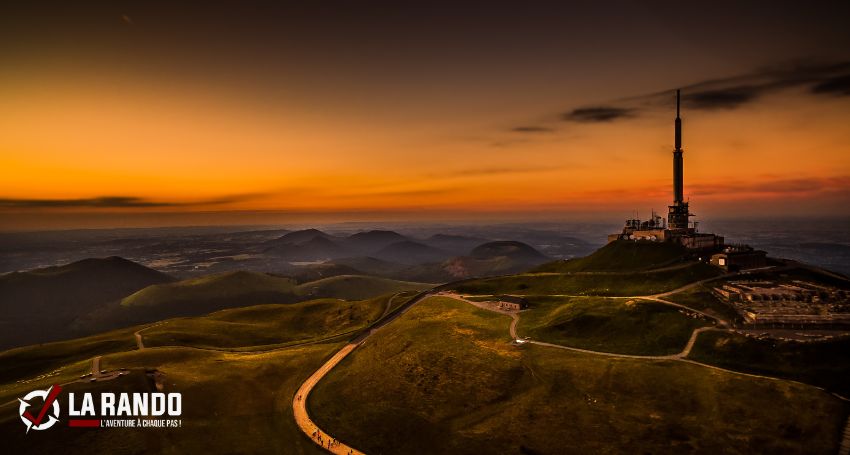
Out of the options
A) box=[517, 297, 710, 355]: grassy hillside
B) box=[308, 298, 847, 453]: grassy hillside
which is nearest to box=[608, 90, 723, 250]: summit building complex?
box=[517, 297, 710, 355]: grassy hillside

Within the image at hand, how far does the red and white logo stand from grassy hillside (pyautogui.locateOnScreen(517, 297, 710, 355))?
10306 cm

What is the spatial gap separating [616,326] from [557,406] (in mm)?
40905

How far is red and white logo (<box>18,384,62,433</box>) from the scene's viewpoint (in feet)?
220

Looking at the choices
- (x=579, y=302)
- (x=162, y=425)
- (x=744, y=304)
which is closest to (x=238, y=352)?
(x=162, y=425)

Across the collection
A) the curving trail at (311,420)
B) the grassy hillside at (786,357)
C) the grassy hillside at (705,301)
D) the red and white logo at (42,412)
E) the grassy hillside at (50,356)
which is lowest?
the grassy hillside at (50,356)

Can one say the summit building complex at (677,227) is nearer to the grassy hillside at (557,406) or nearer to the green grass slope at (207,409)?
the grassy hillside at (557,406)

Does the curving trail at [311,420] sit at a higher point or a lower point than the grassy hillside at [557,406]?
lower

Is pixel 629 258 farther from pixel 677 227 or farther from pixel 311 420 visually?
pixel 311 420

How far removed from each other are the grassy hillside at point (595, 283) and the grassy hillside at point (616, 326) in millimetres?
19262

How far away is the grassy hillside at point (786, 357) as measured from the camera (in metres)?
78.1

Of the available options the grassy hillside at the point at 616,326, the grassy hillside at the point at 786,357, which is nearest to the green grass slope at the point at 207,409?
the grassy hillside at the point at 616,326

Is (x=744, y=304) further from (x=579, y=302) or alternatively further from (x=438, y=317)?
(x=438, y=317)

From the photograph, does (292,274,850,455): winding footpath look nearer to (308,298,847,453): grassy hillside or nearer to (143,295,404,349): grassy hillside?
(308,298,847,453): grassy hillside

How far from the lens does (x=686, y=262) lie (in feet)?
491
